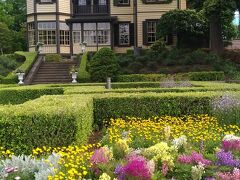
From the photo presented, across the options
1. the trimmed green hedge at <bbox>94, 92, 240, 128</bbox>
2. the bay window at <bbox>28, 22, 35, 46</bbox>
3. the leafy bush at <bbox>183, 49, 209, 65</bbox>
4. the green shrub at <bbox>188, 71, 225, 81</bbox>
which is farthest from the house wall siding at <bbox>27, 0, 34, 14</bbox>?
the trimmed green hedge at <bbox>94, 92, 240, 128</bbox>

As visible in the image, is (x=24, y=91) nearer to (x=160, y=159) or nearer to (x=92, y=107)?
(x=92, y=107)

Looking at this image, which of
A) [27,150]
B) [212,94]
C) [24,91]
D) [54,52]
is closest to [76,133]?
[27,150]

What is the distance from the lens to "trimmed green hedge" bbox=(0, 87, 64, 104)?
1764 centimetres

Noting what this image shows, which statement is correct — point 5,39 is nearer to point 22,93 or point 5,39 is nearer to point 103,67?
point 103,67

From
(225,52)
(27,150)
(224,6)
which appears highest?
(224,6)

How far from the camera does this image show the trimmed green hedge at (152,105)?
12.3 metres

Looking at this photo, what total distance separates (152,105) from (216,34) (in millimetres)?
18021

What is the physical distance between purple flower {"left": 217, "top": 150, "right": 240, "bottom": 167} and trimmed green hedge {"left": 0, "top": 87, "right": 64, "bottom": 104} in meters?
12.2

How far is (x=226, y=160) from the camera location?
578 cm

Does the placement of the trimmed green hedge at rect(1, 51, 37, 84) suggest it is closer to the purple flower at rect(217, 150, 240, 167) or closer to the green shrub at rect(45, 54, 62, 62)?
the green shrub at rect(45, 54, 62, 62)

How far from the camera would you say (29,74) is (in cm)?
2897

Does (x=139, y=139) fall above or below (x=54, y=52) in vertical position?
below

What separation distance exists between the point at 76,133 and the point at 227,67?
20318 millimetres

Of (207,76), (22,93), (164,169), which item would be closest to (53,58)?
(207,76)
